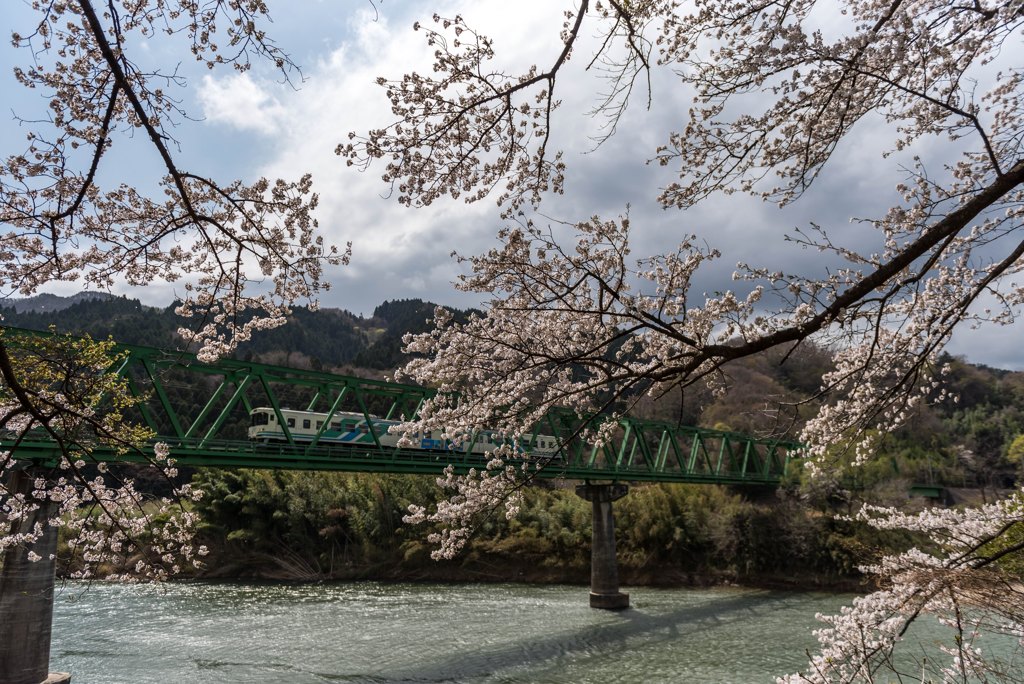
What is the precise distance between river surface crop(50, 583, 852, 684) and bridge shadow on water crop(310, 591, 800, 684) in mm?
44

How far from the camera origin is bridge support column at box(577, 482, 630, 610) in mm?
21078

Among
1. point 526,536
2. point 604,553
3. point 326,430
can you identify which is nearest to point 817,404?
point 604,553

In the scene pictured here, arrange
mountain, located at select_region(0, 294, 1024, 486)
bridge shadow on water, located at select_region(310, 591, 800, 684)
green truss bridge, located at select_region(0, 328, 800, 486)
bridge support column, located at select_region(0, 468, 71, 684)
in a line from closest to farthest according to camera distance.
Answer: bridge support column, located at select_region(0, 468, 71, 684), green truss bridge, located at select_region(0, 328, 800, 486), bridge shadow on water, located at select_region(310, 591, 800, 684), mountain, located at select_region(0, 294, 1024, 486)

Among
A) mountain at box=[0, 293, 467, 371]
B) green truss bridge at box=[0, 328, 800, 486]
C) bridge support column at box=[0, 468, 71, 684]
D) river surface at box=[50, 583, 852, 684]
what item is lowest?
river surface at box=[50, 583, 852, 684]

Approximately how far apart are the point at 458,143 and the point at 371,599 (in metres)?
21.3

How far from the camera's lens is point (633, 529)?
2994 cm

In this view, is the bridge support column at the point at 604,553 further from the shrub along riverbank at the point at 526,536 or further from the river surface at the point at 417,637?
the shrub along riverbank at the point at 526,536

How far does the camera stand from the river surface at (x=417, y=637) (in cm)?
1241

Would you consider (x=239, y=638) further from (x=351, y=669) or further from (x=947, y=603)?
(x=947, y=603)

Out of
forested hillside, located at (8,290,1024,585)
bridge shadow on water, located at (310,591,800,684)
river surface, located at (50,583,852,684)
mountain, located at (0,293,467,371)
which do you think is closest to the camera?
bridge shadow on water, located at (310,591,800,684)

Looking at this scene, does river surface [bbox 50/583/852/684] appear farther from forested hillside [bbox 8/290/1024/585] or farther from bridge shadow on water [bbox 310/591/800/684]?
forested hillside [bbox 8/290/1024/585]

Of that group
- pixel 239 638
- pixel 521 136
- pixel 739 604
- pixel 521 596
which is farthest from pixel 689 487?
pixel 521 136

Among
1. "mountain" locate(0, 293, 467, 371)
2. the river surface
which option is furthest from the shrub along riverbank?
"mountain" locate(0, 293, 467, 371)

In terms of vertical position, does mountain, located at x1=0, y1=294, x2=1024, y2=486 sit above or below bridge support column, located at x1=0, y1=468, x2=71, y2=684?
above
